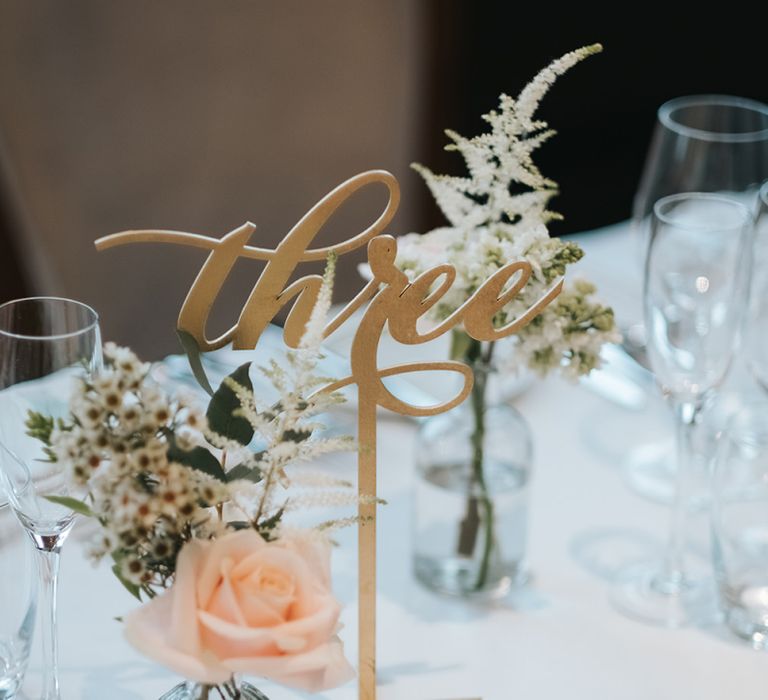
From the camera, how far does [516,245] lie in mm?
794

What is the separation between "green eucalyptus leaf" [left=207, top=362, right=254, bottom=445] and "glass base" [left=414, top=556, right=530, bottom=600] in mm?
361

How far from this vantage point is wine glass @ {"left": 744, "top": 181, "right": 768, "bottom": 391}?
3.51 feet

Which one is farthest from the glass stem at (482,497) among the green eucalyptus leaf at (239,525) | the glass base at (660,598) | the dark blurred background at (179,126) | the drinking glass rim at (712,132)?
the dark blurred background at (179,126)

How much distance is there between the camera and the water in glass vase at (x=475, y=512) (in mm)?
1016

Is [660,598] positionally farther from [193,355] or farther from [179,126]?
[179,126]

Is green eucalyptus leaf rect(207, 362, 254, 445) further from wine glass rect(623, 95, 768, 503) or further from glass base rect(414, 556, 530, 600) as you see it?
wine glass rect(623, 95, 768, 503)

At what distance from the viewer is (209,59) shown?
1.82m

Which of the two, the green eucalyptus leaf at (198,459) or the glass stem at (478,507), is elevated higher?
the green eucalyptus leaf at (198,459)

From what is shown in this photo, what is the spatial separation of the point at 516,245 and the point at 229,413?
0.75 ft

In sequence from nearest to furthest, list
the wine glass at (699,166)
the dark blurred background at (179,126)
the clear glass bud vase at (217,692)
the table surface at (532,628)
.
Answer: the clear glass bud vase at (217,692), the table surface at (532,628), the wine glass at (699,166), the dark blurred background at (179,126)

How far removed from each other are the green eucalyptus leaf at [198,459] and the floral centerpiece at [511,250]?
249mm

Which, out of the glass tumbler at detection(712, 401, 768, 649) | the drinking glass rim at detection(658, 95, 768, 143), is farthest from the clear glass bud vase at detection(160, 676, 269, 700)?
the drinking glass rim at detection(658, 95, 768, 143)

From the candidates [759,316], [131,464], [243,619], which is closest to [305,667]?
[243,619]

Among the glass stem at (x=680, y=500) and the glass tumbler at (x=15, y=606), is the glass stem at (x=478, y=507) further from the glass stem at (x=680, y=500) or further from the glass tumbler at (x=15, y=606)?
the glass tumbler at (x=15, y=606)
